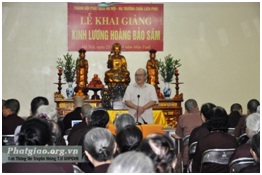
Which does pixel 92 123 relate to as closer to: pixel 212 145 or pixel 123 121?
pixel 123 121

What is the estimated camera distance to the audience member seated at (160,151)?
2588 mm

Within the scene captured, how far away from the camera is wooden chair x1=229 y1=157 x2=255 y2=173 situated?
347cm

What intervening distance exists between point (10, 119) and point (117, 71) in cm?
435

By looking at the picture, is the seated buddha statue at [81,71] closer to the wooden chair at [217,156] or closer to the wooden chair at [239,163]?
the wooden chair at [217,156]

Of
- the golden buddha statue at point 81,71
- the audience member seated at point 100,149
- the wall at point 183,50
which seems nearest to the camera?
the audience member seated at point 100,149

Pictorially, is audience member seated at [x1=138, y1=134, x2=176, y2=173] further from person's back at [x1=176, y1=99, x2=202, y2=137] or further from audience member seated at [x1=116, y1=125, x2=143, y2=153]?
person's back at [x1=176, y1=99, x2=202, y2=137]

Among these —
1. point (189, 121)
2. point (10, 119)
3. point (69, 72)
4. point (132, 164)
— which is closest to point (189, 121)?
point (189, 121)

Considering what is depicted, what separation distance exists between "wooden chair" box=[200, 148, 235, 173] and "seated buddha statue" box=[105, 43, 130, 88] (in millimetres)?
5498

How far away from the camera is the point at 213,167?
3924 mm

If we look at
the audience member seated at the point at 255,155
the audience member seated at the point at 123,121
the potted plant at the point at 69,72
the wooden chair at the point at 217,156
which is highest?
the potted plant at the point at 69,72

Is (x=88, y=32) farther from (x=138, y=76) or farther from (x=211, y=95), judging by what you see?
(x=138, y=76)

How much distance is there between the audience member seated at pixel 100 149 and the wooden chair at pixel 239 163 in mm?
864

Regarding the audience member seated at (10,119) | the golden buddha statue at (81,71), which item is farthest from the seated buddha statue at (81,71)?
the audience member seated at (10,119)

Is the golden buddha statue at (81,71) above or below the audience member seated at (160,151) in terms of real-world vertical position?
above
